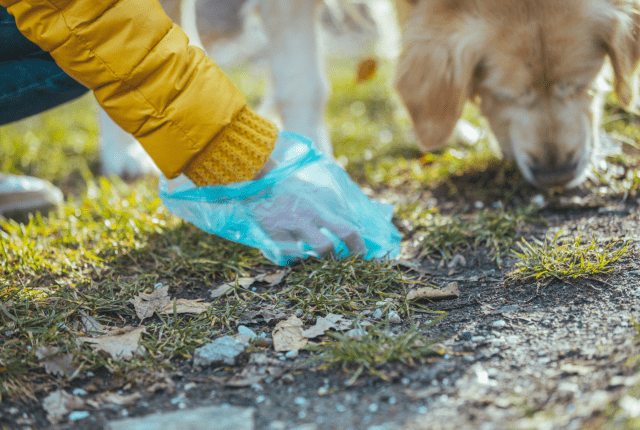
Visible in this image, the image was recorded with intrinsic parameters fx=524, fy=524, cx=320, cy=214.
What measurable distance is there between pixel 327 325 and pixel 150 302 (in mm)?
629

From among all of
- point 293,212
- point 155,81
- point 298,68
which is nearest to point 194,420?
point 293,212

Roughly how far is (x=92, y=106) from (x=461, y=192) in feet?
14.5

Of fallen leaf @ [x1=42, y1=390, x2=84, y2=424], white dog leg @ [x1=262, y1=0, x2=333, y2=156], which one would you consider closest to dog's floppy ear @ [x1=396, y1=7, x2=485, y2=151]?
white dog leg @ [x1=262, y1=0, x2=333, y2=156]

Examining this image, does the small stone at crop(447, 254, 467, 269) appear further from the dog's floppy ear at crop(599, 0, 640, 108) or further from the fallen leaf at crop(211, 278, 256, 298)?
the dog's floppy ear at crop(599, 0, 640, 108)

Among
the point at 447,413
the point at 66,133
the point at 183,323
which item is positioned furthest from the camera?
the point at 66,133

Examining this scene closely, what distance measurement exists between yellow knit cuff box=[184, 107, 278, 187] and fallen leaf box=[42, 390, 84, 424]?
2.68 feet

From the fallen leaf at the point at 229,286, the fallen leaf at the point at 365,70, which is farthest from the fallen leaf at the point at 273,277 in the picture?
the fallen leaf at the point at 365,70

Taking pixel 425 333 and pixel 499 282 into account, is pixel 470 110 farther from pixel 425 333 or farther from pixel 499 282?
pixel 425 333

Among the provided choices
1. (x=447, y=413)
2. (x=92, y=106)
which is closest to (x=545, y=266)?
(x=447, y=413)

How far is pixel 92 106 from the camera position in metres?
5.60

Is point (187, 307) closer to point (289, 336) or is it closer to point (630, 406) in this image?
point (289, 336)

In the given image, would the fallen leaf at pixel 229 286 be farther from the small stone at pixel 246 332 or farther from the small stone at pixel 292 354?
the small stone at pixel 292 354

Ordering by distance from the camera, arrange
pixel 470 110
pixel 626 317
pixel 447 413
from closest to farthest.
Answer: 1. pixel 447 413
2. pixel 626 317
3. pixel 470 110

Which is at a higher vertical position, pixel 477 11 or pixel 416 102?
pixel 477 11
